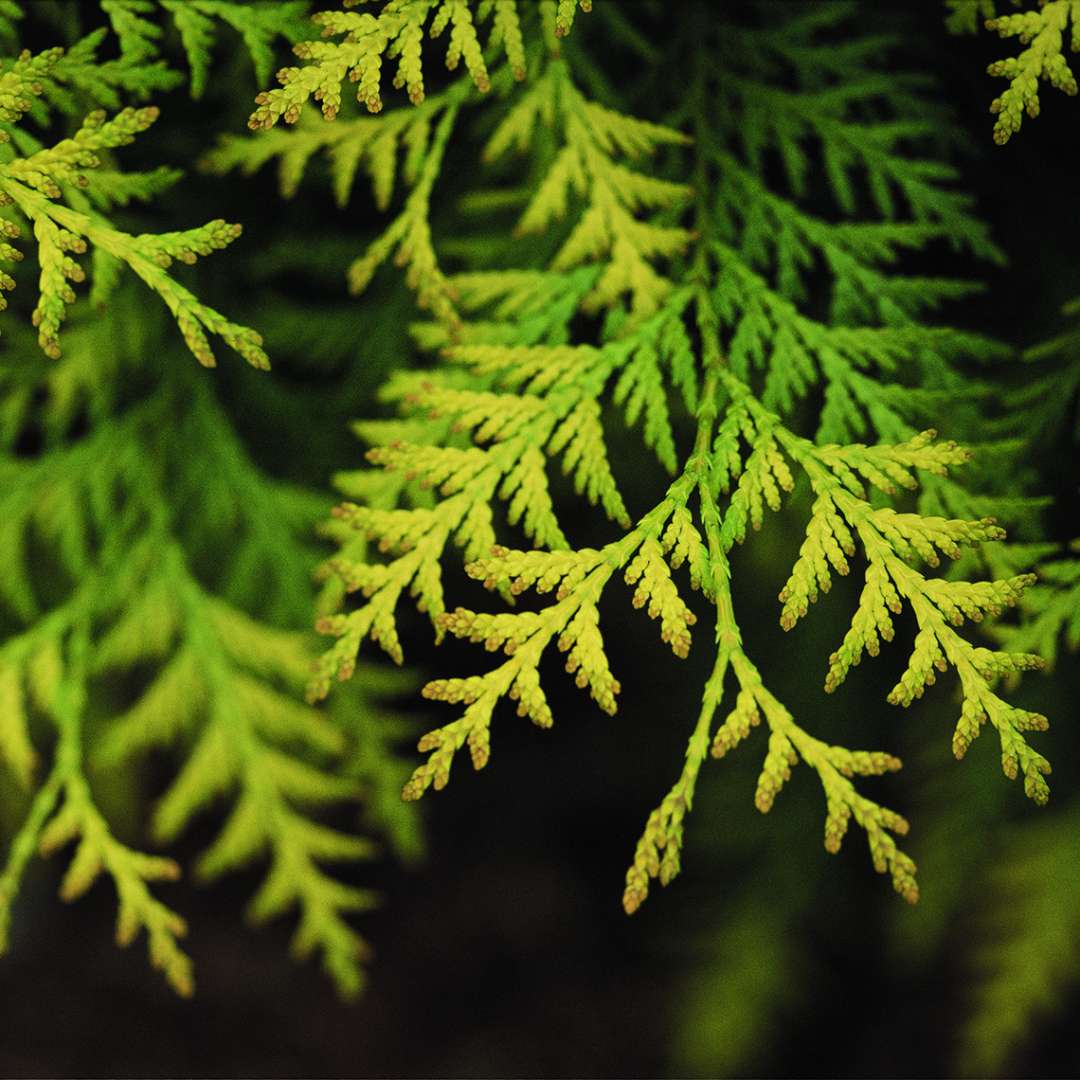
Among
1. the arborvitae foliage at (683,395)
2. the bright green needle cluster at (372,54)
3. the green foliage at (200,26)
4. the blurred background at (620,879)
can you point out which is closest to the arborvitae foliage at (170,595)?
the blurred background at (620,879)

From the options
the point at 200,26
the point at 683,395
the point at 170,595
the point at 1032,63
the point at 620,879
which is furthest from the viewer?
the point at 620,879

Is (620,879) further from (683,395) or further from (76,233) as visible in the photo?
(76,233)

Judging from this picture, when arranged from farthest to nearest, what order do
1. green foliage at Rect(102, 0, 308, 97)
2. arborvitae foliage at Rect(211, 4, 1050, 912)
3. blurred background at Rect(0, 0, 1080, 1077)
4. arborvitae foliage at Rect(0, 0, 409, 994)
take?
blurred background at Rect(0, 0, 1080, 1077), arborvitae foliage at Rect(0, 0, 409, 994), green foliage at Rect(102, 0, 308, 97), arborvitae foliage at Rect(211, 4, 1050, 912)

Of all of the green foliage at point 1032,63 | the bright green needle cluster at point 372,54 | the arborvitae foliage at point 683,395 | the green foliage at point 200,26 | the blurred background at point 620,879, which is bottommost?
the blurred background at point 620,879

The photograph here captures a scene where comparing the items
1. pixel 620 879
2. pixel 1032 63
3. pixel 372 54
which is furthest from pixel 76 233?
pixel 620 879

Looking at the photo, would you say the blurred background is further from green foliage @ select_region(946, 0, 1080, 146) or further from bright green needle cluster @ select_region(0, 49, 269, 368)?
bright green needle cluster @ select_region(0, 49, 269, 368)

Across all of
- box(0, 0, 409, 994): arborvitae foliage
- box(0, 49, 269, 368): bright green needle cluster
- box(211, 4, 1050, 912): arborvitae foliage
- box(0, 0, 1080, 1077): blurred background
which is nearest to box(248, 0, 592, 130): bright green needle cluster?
box(211, 4, 1050, 912): arborvitae foliage

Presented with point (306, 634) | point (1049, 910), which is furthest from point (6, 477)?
point (1049, 910)

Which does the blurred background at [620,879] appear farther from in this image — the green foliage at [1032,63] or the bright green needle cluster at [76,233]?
the bright green needle cluster at [76,233]

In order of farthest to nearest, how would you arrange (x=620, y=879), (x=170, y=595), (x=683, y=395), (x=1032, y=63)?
(x=620, y=879) < (x=170, y=595) < (x=683, y=395) < (x=1032, y=63)
